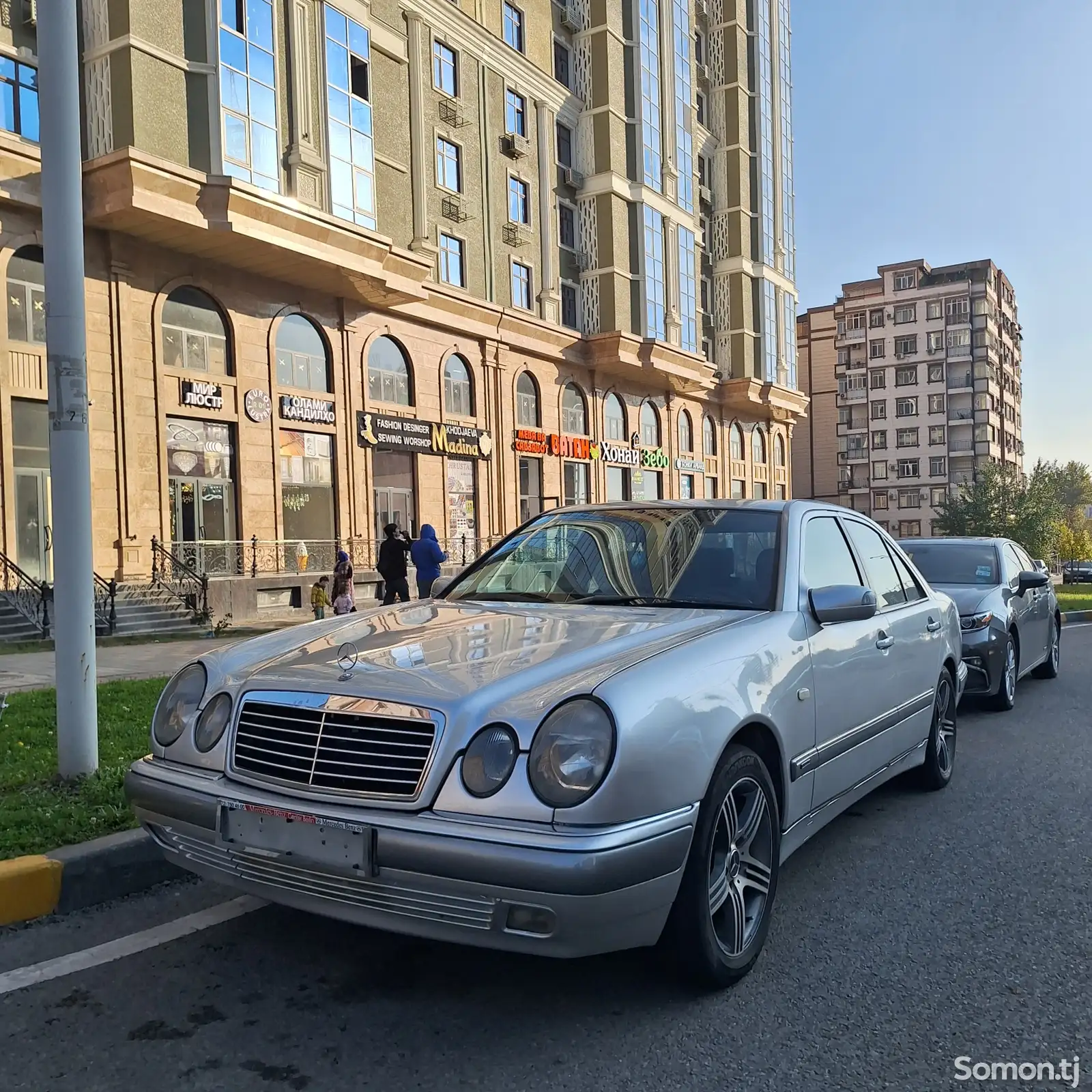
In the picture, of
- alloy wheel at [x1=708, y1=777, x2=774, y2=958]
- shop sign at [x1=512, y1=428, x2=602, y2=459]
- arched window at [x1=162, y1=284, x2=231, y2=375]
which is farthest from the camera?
shop sign at [x1=512, y1=428, x2=602, y2=459]

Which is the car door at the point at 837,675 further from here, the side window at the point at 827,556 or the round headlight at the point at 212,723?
the round headlight at the point at 212,723

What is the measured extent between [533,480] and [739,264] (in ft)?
59.0

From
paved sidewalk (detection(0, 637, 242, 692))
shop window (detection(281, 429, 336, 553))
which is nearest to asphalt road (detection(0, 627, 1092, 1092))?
paved sidewalk (detection(0, 637, 242, 692))

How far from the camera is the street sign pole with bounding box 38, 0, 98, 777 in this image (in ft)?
16.0

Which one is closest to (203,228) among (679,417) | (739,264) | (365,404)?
(365,404)

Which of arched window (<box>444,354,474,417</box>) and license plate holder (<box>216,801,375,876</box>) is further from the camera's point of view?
arched window (<box>444,354,474,417</box>)

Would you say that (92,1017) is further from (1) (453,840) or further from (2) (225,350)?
(2) (225,350)

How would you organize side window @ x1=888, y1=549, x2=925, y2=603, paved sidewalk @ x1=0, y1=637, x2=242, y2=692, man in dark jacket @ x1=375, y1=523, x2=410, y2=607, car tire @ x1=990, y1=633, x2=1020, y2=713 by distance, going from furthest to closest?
man in dark jacket @ x1=375, y1=523, x2=410, y2=607 → paved sidewalk @ x1=0, y1=637, x2=242, y2=692 → car tire @ x1=990, y1=633, x2=1020, y2=713 → side window @ x1=888, y1=549, x2=925, y2=603

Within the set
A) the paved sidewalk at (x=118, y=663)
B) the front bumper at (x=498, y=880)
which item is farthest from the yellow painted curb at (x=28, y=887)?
the paved sidewalk at (x=118, y=663)

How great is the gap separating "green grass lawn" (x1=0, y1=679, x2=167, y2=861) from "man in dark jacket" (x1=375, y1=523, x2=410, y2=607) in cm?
778

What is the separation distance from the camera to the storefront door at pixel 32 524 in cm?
1853

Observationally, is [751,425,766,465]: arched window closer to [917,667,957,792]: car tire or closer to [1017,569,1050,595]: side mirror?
[1017,569,1050,595]: side mirror

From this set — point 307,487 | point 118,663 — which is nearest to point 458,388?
point 307,487

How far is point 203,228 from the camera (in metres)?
19.0
